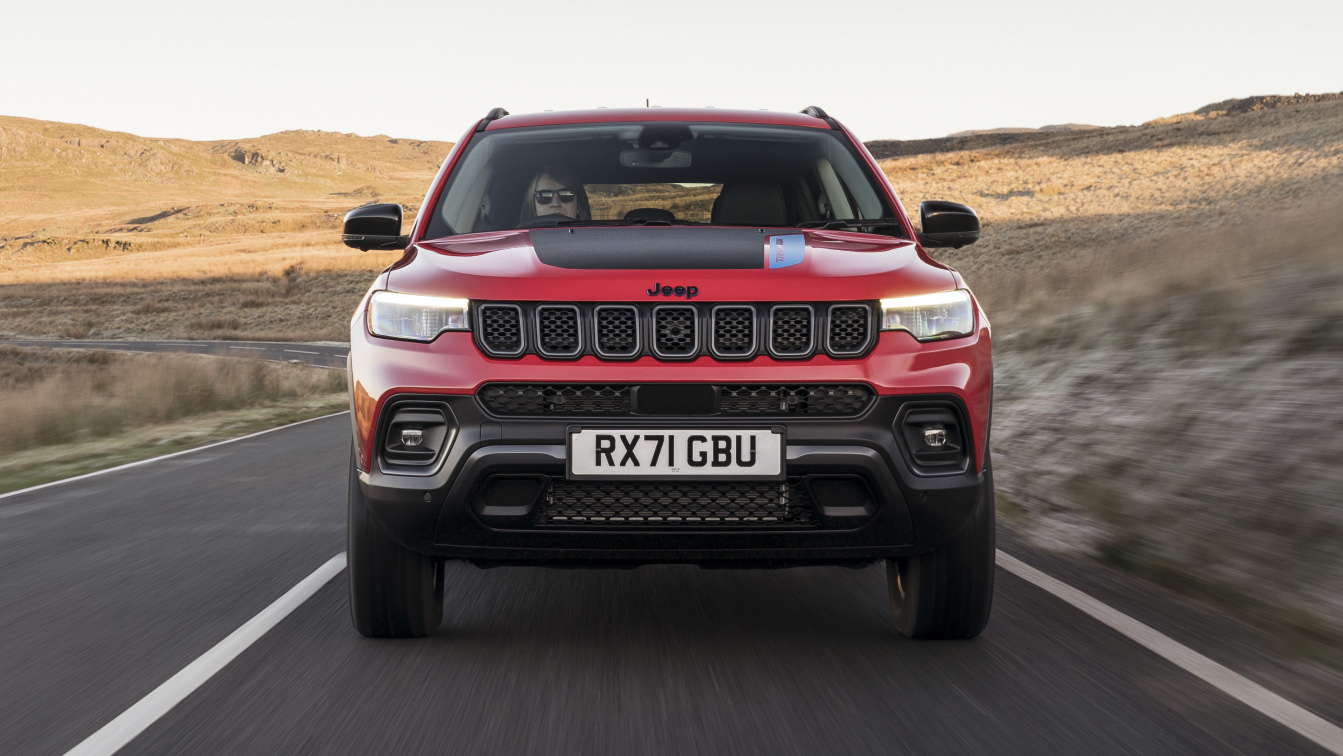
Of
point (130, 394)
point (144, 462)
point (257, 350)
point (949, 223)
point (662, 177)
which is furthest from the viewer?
point (257, 350)

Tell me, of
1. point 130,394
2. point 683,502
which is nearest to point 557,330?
point 683,502

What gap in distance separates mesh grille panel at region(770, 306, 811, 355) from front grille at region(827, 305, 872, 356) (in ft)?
0.23

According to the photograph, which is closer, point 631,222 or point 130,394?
point 631,222

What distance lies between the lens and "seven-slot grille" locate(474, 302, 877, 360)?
3621mm

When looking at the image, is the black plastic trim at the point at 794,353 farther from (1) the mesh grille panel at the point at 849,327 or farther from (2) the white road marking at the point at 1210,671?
(2) the white road marking at the point at 1210,671

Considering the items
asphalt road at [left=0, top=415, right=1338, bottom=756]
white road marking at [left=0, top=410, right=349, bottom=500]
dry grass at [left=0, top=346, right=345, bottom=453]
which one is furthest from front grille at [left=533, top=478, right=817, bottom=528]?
dry grass at [left=0, top=346, right=345, bottom=453]

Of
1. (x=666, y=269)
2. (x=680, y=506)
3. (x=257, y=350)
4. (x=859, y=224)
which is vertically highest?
(x=859, y=224)

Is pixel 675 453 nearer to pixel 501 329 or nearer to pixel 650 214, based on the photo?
pixel 501 329

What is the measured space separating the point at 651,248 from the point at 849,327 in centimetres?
69

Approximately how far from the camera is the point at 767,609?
4.70 metres

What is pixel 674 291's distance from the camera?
364cm

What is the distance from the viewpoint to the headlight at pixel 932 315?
3.70m

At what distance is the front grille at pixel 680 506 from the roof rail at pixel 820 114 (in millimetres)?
2257

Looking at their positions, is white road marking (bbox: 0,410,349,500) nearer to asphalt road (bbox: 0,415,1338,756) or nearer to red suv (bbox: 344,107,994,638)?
asphalt road (bbox: 0,415,1338,756)
